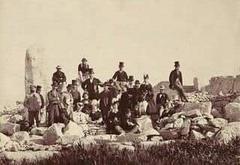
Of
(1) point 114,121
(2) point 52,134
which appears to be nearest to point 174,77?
(1) point 114,121

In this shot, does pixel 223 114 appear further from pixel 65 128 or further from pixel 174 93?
pixel 65 128

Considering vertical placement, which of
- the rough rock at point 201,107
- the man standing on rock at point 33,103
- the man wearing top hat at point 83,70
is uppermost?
the man wearing top hat at point 83,70

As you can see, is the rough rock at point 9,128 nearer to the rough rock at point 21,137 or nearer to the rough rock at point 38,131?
the rough rock at point 21,137

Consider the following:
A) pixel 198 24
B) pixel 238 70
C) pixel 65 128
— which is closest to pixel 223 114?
pixel 238 70

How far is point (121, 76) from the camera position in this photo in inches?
479

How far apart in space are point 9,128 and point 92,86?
6.42ft

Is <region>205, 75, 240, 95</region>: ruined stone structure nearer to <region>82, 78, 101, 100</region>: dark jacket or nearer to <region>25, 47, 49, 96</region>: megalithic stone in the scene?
<region>82, 78, 101, 100</region>: dark jacket

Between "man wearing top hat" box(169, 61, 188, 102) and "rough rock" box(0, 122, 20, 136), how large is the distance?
2.91m

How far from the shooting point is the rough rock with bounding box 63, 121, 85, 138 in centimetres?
1125

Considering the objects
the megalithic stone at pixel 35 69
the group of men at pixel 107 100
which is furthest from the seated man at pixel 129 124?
the megalithic stone at pixel 35 69

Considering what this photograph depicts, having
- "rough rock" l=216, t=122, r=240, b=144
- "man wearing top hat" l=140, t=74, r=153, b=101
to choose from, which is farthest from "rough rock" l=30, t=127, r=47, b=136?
"rough rock" l=216, t=122, r=240, b=144

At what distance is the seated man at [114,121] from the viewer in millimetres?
11554

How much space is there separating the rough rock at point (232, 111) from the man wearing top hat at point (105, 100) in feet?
6.94

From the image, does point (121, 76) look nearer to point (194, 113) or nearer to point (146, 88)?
point (146, 88)
